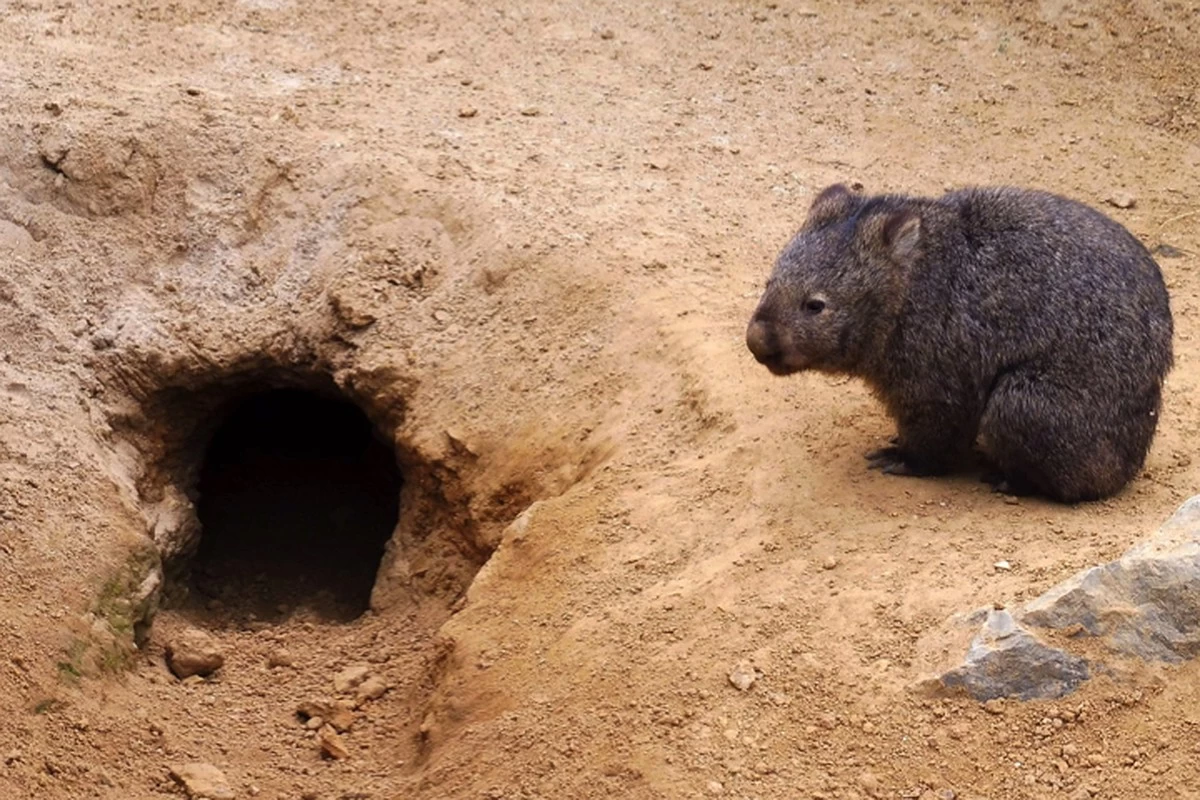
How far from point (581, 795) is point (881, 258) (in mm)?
2567

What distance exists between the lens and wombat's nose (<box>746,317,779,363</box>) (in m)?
6.36

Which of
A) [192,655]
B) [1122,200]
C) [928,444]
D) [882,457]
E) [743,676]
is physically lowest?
[192,655]

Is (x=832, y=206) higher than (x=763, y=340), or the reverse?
(x=832, y=206)

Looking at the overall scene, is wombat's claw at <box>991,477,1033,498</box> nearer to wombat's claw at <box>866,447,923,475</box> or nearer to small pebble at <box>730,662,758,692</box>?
wombat's claw at <box>866,447,923,475</box>

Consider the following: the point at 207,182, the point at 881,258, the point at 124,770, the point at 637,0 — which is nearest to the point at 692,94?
the point at 637,0

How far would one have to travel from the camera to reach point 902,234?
6441 millimetres

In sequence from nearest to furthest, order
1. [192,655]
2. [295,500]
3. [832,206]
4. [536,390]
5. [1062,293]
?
[1062,293]
[832,206]
[192,655]
[536,390]
[295,500]

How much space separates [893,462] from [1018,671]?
63.8 inches

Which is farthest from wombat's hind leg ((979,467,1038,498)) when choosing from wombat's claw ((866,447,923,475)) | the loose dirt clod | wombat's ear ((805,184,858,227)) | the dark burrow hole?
the dark burrow hole

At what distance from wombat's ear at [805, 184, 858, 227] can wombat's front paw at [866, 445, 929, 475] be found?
1016mm

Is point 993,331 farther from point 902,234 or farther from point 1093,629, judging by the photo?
point 1093,629

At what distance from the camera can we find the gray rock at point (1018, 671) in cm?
511

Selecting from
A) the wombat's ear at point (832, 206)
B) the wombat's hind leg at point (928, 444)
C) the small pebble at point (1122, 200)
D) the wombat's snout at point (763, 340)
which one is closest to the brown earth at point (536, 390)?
the small pebble at point (1122, 200)

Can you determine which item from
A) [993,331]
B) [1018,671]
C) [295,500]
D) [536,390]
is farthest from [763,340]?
[295,500]
